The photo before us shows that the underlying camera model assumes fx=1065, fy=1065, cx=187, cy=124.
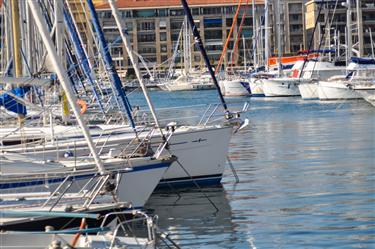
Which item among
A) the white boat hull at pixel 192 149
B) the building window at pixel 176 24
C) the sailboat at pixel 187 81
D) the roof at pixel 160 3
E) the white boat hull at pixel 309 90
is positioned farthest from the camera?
the building window at pixel 176 24

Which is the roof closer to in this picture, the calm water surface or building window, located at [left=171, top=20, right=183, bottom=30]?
building window, located at [left=171, top=20, right=183, bottom=30]

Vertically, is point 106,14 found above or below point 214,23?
above

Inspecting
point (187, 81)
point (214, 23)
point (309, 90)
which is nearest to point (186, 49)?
point (187, 81)

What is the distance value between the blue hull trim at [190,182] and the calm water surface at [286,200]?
387mm

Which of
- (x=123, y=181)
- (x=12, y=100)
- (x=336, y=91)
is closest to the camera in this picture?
(x=123, y=181)

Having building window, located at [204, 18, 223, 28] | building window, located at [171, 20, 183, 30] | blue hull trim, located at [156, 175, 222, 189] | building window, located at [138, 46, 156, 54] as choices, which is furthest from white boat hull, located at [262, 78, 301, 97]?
building window, located at [138, 46, 156, 54]

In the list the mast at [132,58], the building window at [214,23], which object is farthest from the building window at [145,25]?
the mast at [132,58]

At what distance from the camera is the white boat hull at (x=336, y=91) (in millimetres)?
78188

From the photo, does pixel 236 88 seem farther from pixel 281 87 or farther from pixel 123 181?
pixel 123 181

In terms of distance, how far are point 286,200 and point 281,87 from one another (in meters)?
67.8

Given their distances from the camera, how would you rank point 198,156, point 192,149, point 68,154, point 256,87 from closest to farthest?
point 68,154 → point 192,149 → point 198,156 → point 256,87

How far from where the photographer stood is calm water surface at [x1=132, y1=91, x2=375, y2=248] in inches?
823

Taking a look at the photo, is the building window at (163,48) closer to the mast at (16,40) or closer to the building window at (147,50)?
the building window at (147,50)

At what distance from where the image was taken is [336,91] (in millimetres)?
79062
